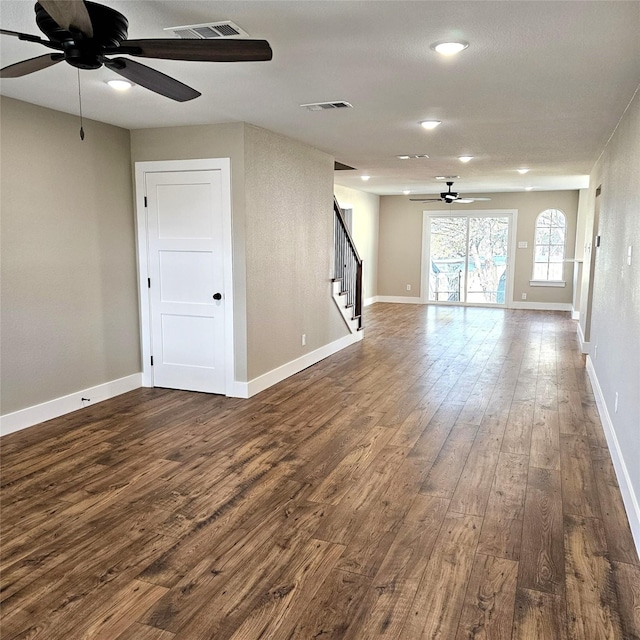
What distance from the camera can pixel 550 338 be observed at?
A: 8109mm

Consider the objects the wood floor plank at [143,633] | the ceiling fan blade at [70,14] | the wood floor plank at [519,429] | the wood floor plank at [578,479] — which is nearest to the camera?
the ceiling fan blade at [70,14]

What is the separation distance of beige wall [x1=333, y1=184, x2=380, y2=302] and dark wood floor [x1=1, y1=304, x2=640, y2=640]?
20.6 ft

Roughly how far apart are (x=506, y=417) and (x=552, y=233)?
7.99 meters

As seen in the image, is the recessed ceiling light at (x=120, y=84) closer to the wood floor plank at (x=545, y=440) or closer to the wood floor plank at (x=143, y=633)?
the wood floor plank at (x=143, y=633)

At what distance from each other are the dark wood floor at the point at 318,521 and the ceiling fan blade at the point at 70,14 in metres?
2.20

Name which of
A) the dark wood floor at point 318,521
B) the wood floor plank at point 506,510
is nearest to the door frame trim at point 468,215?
the dark wood floor at point 318,521

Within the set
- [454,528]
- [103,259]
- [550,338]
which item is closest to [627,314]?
[454,528]

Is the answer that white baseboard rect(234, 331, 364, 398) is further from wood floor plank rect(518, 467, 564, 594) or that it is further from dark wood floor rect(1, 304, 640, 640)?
wood floor plank rect(518, 467, 564, 594)

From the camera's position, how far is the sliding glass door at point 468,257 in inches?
464

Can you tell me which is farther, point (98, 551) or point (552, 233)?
point (552, 233)

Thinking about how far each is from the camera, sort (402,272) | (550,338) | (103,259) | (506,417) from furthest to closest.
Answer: (402,272) < (550,338) < (103,259) < (506,417)

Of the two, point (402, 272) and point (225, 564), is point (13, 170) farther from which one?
point (402, 272)

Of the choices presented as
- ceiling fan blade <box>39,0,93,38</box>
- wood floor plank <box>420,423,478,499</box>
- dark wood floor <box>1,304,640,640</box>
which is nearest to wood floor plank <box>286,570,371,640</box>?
dark wood floor <box>1,304,640,640</box>

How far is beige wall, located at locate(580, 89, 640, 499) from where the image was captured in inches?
119
